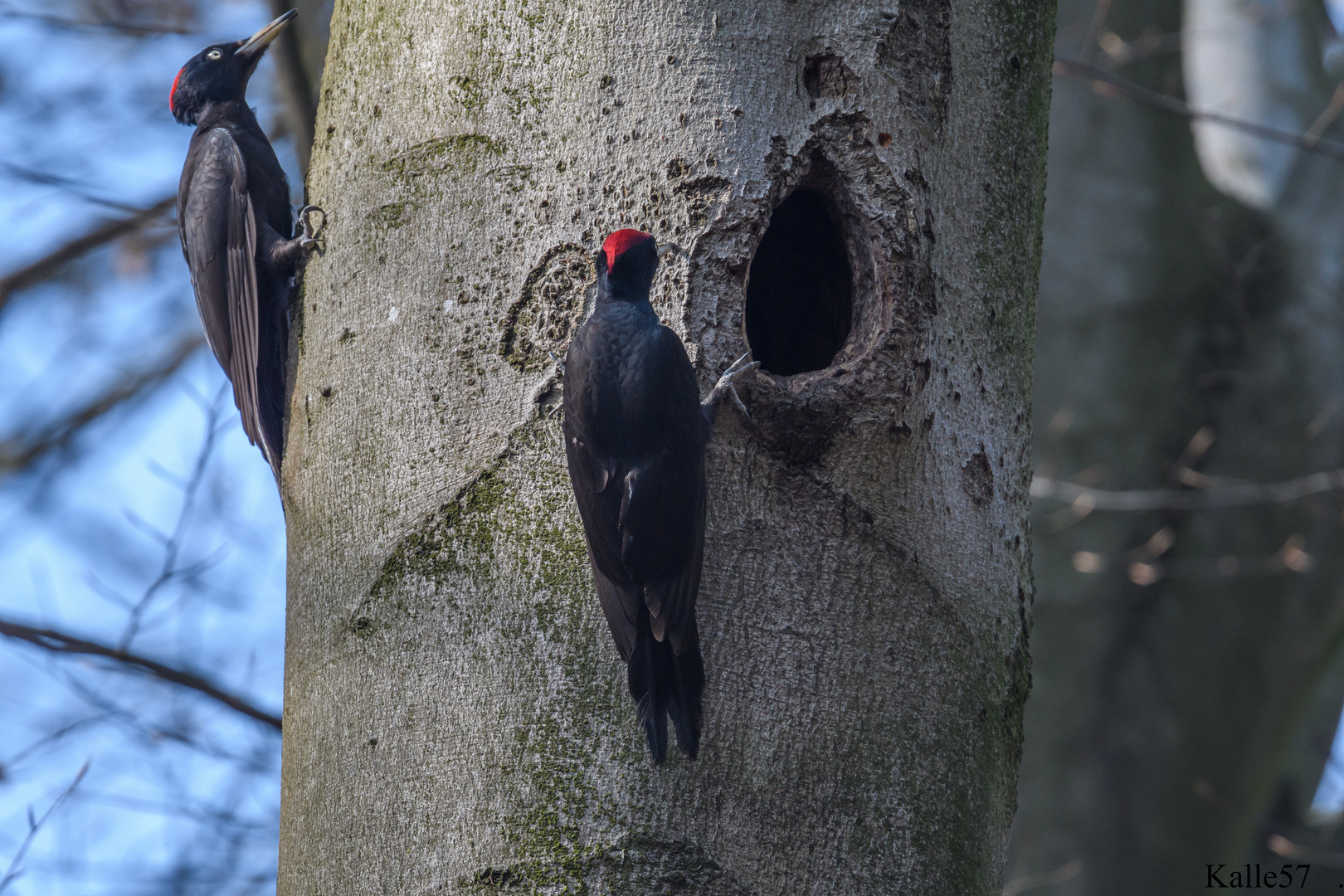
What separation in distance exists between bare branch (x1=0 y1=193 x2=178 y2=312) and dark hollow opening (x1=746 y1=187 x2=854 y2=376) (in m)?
2.57

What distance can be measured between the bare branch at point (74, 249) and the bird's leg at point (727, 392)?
2.83 meters

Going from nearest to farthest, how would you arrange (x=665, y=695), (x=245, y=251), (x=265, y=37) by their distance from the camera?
(x=665, y=695)
(x=245, y=251)
(x=265, y=37)

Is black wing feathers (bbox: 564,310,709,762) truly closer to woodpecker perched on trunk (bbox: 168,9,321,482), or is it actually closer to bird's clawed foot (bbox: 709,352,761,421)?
bird's clawed foot (bbox: 709,352,761,421)

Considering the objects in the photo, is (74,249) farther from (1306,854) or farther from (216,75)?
(1306,854)

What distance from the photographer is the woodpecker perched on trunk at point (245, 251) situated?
2.58 meters

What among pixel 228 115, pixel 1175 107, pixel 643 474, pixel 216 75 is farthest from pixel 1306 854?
pixel 216 75

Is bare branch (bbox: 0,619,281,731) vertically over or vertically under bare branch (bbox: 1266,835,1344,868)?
over

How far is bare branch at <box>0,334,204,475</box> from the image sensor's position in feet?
17.1

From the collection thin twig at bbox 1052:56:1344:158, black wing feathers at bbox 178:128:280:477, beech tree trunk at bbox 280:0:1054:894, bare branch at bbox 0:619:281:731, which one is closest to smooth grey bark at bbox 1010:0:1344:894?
thin twig at bbox 1052:56:1344:158

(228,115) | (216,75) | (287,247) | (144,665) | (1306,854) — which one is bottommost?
(1306,854)

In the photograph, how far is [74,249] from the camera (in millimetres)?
4188

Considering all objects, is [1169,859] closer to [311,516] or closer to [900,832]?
[900,832]

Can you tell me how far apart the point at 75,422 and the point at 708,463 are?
453 centimetres

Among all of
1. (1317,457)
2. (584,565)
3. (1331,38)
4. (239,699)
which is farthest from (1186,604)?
(584,565)
